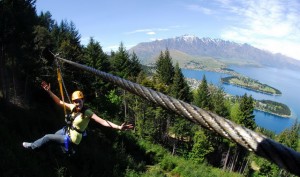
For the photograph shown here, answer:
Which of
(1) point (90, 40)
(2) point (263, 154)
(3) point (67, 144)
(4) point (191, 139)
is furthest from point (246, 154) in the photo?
(2) point (263, 154)

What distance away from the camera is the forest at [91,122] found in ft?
52.4

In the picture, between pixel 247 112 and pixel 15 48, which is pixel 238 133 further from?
pixel 247 112

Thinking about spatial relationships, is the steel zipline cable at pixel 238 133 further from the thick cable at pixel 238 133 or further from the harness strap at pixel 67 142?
the harness strap at pixel 67 142

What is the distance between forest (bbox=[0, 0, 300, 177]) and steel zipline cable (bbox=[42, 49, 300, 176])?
16.3 inches

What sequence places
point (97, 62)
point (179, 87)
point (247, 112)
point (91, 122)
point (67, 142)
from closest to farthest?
1. point (67, 142)
2. point (91, 122)
3. point (97, 62)
4. point (247, 112)
5. point (179, 87)

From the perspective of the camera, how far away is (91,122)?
3134cm

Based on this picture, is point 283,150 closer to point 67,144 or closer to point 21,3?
point 67,144

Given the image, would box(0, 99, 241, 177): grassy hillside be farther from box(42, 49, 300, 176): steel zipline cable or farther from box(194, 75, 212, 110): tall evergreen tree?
box(194, 75, 212, 110): tall evergreen tree

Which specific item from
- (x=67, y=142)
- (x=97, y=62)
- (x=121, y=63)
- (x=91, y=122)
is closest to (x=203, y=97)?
(x=121, y=63)

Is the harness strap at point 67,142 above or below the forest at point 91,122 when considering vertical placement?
above

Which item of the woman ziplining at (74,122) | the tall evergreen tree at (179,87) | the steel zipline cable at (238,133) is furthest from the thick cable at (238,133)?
the tall evergreen tree at (179,87)

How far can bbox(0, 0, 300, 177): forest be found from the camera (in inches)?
629

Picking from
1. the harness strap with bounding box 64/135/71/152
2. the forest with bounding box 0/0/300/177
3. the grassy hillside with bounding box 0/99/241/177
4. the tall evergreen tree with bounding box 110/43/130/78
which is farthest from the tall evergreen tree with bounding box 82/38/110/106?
the harness strap with bounding box 64/135/71/152

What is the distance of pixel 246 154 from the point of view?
185 ft
